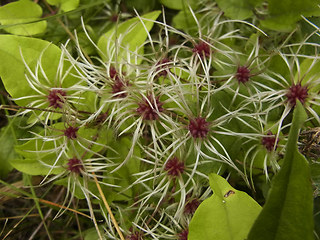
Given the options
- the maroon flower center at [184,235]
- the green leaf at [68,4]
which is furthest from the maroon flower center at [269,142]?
the green leaf at [68,4]

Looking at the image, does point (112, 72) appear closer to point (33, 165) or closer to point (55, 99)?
point (55, 99)

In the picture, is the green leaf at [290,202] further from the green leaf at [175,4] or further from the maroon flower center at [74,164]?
the green leaf at [175,4]

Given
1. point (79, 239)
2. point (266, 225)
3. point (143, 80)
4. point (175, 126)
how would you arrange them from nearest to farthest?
1. point (266, 225)
2. point (175, 126)
3. point (143, 80)
4. point (79, 239)

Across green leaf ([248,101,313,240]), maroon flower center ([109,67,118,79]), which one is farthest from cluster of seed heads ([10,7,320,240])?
green leaf ([248,101,313,240])

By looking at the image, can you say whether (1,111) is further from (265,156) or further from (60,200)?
(265,156)

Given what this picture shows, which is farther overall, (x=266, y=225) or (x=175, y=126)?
(x=175, y=126)

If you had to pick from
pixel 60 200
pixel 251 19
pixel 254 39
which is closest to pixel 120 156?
pixel 60 200

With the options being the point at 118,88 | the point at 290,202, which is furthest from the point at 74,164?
the point at 290,202

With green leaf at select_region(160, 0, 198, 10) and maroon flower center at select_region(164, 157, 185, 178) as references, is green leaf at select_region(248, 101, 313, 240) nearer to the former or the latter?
maroon flower center at select_region(164, 157, 185, 178)
